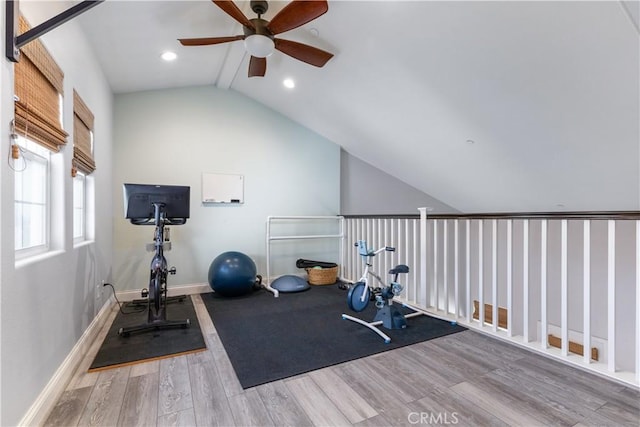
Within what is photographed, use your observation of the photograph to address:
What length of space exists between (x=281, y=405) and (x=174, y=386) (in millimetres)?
715

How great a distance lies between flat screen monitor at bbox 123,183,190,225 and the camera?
2643mm

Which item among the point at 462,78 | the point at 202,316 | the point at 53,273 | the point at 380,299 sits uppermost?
the point at 462,78

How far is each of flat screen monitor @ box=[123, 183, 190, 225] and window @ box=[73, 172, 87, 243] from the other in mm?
354

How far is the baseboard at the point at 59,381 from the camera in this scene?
1409mm

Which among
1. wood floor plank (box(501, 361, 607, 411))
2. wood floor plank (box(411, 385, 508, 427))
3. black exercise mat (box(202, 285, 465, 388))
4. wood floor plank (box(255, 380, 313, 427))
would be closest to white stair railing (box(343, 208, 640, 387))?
wood floor plank (box(501, 361, 607, 411))

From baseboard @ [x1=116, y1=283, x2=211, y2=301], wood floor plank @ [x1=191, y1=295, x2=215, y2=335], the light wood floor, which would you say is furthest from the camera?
baseboard @ [x1=116, y1=283, x2=211, y2=301]

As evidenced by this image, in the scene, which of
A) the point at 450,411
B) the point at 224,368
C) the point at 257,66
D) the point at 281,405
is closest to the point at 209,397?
the point at 224,368

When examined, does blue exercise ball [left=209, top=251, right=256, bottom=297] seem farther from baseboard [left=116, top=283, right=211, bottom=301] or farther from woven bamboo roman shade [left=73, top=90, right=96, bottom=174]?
woven bamboo roman shade [left=73, top=90, right=96, bottom=174]

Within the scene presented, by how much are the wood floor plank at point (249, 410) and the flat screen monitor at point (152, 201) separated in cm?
182

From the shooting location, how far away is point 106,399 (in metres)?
1.65

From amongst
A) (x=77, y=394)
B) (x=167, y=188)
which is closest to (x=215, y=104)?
(x=167, y=188)

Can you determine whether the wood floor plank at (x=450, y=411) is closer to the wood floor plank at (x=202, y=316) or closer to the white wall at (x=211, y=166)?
the wood floor plank at (x=202, y=316)

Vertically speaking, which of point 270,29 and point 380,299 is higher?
point 270,29

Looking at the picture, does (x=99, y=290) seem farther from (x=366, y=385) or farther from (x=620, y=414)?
(x=620, y=414)
